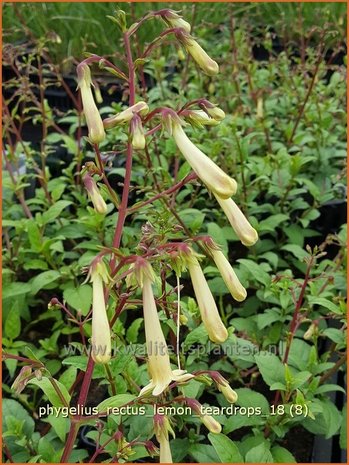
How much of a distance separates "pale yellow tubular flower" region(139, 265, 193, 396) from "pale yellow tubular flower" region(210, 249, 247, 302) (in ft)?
0.39

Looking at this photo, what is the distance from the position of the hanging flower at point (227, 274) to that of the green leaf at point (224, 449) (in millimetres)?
440

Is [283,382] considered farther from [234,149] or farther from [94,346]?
[234,149]

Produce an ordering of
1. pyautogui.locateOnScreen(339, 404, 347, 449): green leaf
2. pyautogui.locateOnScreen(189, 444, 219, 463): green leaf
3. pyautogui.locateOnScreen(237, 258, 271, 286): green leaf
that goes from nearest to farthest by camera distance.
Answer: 1. pyautogui.locateOnScreen(189, 444, 219, 463): green leaf
2. pyautogui.locateOnScreen(339, 404, 347, 449): green leaf
3. pyautogui.locateOnScreen(237, 258, 271, 286): green leaf

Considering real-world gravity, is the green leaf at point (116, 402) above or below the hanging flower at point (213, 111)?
below

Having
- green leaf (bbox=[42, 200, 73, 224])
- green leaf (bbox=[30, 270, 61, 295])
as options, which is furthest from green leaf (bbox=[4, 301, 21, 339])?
green leaf (bbox=[42, 200, 73, 224])

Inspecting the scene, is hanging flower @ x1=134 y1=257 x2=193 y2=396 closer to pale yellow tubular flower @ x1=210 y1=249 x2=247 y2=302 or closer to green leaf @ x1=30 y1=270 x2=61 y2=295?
pale yellow tubular flower @ x1=210 y1=249 x2=247 y2=302

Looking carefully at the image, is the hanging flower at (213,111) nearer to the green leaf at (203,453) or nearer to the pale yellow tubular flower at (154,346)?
the pale yellow tubular flower at (154,346)

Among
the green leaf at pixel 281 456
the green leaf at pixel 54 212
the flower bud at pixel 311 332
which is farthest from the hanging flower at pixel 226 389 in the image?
the green leaf at pixel 54 212

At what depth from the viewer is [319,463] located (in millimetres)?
1645

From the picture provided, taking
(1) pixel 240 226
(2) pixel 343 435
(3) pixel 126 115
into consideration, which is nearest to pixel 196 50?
(3) pixel 126 115

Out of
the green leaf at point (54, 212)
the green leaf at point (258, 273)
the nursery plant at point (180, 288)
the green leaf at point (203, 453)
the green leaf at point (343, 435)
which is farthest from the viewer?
the green leaf at point (54, 212)

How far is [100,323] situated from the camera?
922 millimetres

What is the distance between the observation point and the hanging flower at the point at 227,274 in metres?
0.99

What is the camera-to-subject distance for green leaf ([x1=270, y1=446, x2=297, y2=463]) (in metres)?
1.49
